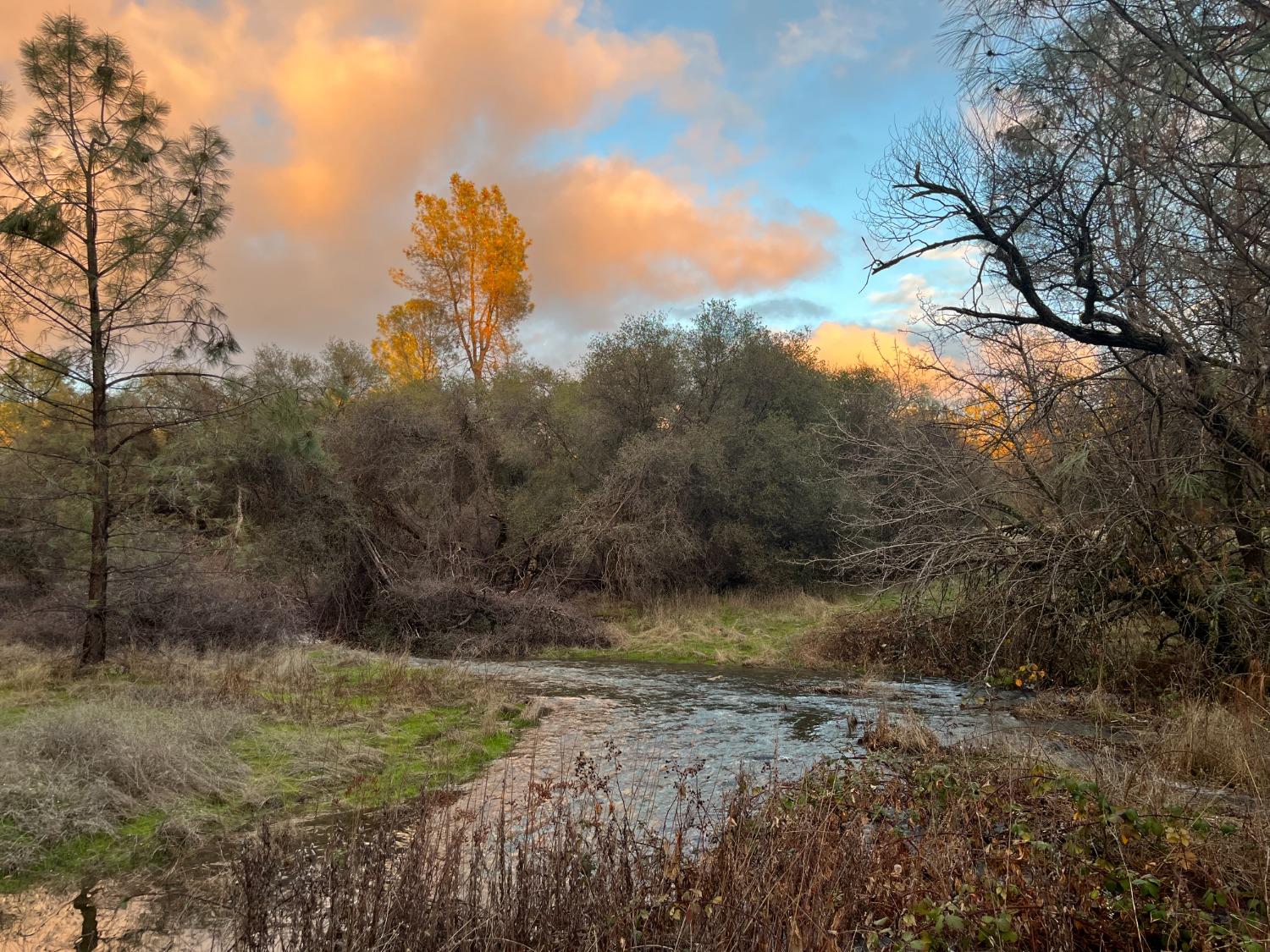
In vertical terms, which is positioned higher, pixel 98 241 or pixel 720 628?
pixel 98 241

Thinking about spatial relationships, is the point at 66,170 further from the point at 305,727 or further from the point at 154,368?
the point at 305,727

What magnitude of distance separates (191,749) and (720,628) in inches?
587

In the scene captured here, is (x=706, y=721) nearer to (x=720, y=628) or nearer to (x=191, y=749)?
(x=191, y=749)

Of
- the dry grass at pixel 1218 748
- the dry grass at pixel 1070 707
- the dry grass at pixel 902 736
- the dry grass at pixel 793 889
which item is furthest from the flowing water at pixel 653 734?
the dry grass at pixel 1218 748

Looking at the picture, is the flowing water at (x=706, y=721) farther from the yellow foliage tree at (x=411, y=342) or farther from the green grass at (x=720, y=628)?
the yellow foliage tree at (x=411, y=342)

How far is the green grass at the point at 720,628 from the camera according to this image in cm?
1795

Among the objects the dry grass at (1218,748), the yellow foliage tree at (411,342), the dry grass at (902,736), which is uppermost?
the yellow foliage tree at (411,342)

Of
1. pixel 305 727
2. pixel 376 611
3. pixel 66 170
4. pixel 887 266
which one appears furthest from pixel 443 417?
pixel 887 266

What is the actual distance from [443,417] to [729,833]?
888 inches

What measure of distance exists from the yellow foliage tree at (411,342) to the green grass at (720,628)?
1423 centimetres

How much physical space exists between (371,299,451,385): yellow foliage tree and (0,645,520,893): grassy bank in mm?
20262

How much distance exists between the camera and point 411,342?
32656 mm

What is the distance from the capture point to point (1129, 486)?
379 inches

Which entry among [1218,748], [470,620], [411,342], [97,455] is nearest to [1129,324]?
[1218,748]
